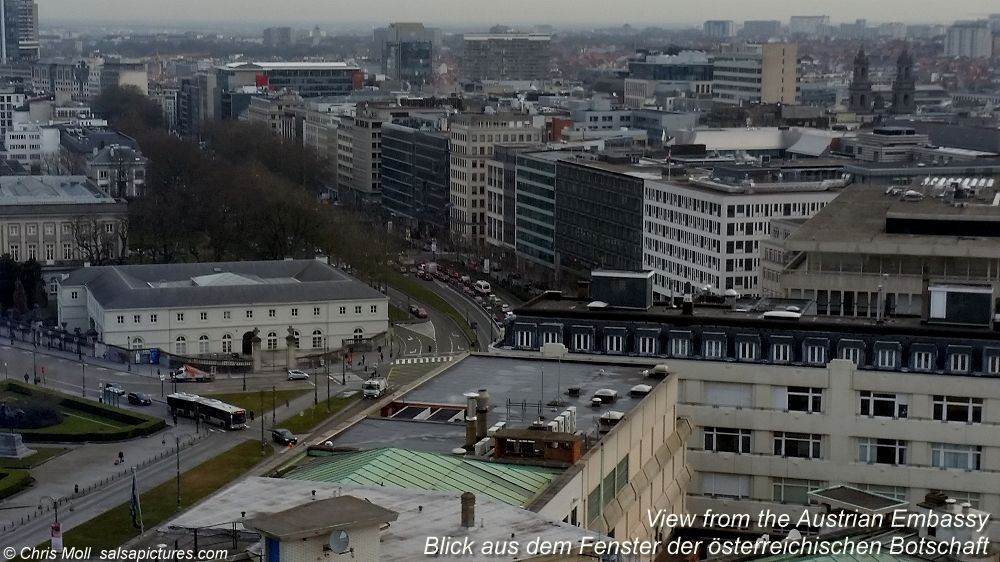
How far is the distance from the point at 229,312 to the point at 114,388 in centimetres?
1244

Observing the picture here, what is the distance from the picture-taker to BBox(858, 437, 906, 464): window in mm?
49500

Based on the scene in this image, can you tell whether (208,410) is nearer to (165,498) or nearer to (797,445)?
(165,498)

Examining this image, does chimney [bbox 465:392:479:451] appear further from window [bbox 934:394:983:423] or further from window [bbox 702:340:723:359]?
window [bbox 934:394:983:423]

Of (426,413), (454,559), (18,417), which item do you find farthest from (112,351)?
(454,559)

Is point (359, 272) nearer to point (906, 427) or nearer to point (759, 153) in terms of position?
point (759, 153)

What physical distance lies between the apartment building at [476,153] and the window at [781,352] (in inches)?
3613

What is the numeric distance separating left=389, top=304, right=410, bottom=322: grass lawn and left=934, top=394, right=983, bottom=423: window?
198ft

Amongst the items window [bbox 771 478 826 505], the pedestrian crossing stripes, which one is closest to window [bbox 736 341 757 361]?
window [bbox 771 478 826 505]

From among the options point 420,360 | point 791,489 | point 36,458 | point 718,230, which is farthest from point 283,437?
point 718,230

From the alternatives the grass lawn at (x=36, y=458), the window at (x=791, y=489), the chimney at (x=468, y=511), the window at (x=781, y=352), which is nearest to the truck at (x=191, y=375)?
the grass lawn at (x=36, y=458)

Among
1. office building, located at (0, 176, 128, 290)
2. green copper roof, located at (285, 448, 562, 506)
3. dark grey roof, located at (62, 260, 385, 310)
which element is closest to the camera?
green copper roof, located at (285, 448, 562, 506)

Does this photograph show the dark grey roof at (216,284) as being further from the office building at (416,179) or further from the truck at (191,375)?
the office building at (416,179)

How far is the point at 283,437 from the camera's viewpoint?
76062 millimetres

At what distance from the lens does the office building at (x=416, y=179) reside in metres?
150
